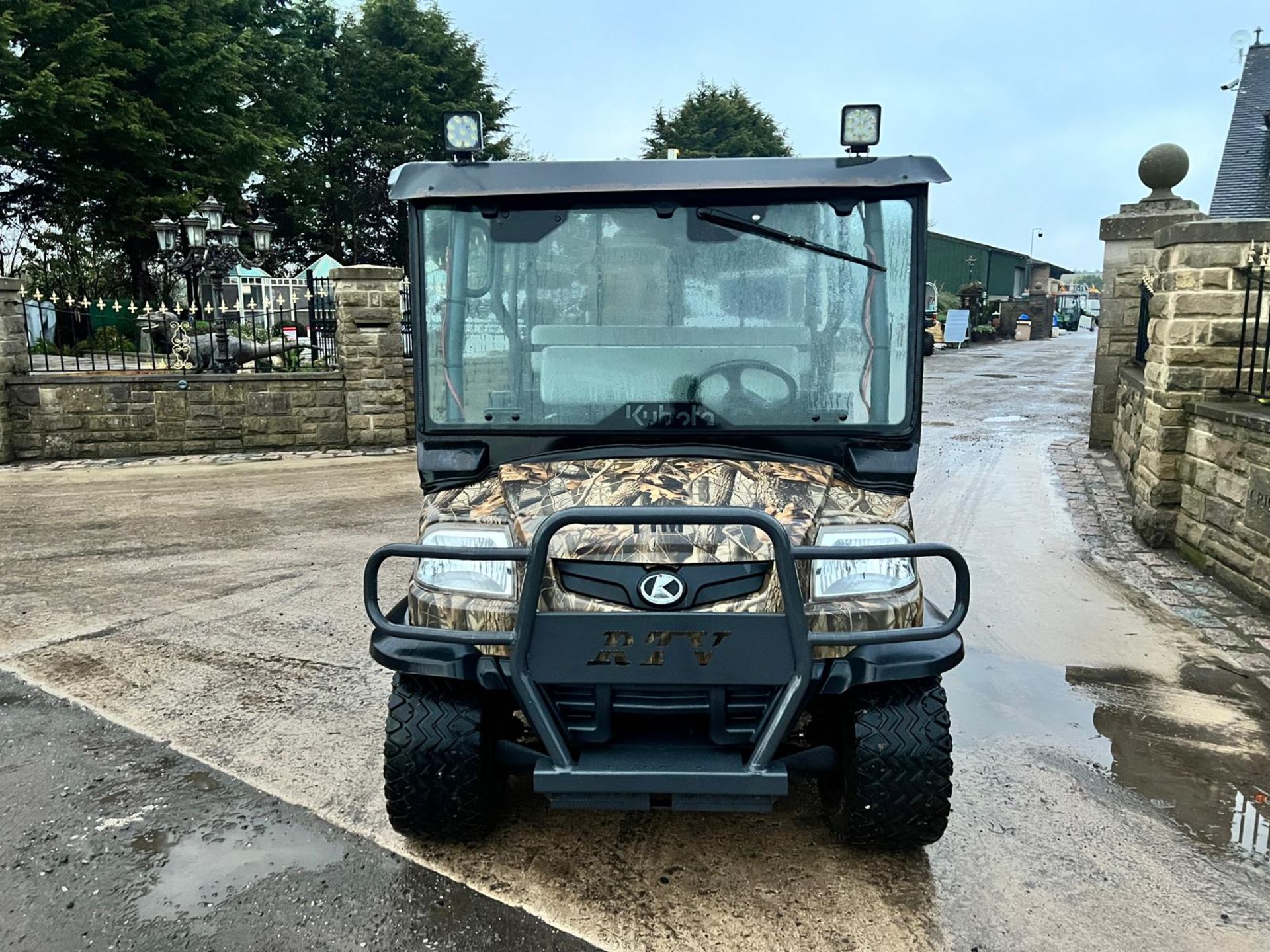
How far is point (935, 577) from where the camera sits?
20.6 ft

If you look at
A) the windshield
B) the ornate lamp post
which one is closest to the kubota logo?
the windshield

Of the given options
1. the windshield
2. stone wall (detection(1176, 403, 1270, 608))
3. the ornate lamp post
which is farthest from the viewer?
the ornate lamp post

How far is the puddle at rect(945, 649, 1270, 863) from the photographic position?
3.41m

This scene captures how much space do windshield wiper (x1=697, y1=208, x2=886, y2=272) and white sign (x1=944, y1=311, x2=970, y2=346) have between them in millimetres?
28259

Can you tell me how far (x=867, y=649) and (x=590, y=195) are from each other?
176 cm

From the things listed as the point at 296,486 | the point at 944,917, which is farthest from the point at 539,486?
the point at 296,486

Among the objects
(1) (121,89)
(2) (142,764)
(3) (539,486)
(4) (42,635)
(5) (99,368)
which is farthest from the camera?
(1) (121,89)

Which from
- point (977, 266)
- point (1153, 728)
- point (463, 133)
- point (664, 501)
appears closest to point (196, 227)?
point (463, 133)

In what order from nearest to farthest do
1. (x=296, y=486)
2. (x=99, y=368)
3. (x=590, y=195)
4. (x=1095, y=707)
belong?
(x=590, y=195) < (x=1095, y=707) < (x=296, y=486) < (x=99, y=368)

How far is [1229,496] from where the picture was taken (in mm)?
A: 6000

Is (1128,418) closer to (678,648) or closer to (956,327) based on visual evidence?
(678,648)

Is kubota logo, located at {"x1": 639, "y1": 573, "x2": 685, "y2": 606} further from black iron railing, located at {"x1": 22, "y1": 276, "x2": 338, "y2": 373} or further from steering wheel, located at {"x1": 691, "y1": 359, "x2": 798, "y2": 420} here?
black iron railing, located at {"x1": 22, "y1": 276, "x2": 338, "y2": 373}

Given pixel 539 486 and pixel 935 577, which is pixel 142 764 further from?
pixel 935 577

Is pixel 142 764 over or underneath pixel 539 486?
underneath
